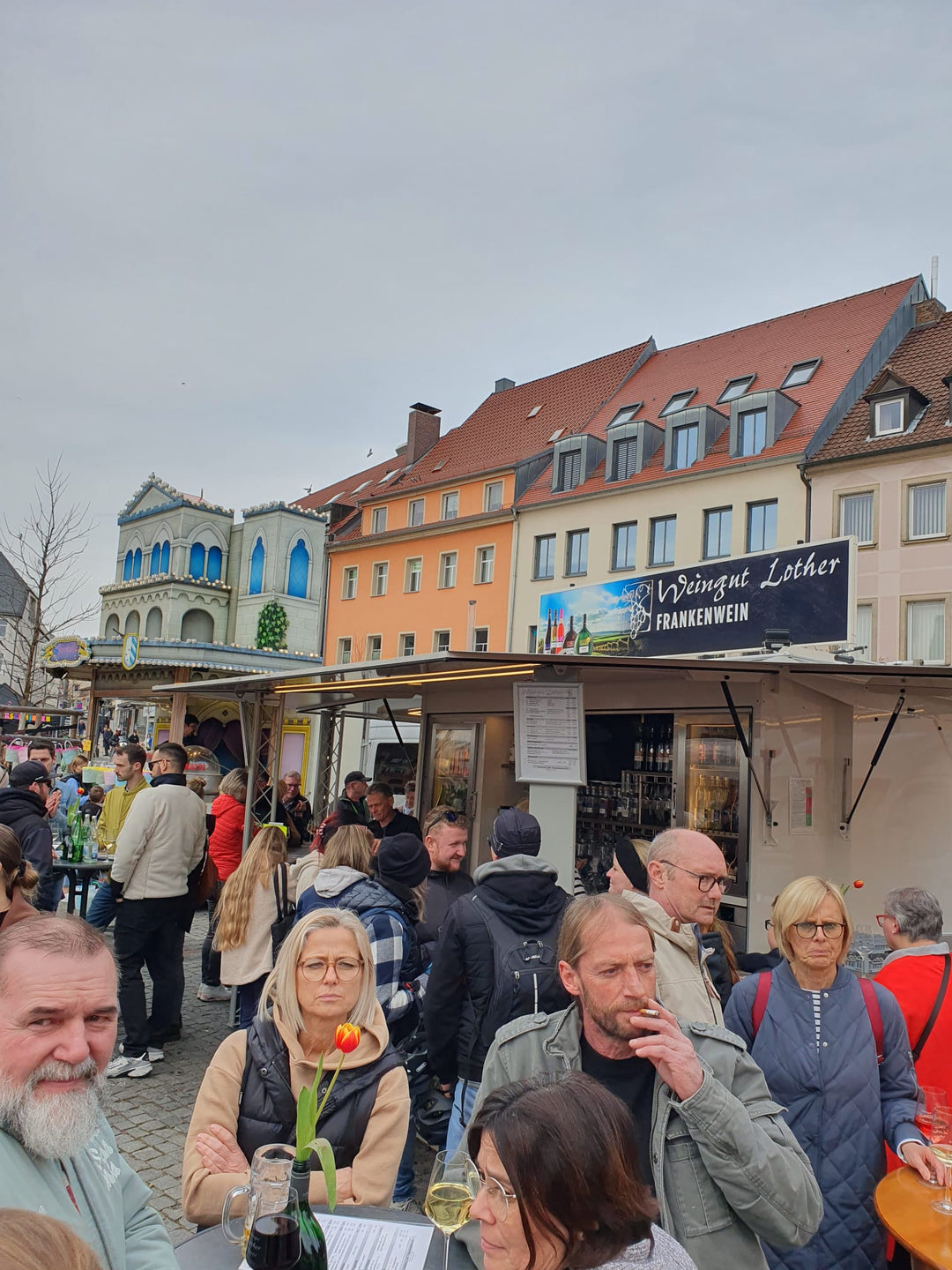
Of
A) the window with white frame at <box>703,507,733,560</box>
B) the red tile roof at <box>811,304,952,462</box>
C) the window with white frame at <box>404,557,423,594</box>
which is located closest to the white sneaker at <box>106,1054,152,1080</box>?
the window with white frame at <box>703,507,733,560</box>

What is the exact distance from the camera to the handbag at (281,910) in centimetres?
518

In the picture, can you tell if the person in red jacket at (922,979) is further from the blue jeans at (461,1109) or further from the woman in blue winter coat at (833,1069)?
the blue jeans at (461,1109)

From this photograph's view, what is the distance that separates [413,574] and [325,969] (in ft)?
100

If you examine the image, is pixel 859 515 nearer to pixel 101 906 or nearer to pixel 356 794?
pixel 356 794

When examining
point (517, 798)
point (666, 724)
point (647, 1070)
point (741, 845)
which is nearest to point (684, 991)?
point (647, 1070)

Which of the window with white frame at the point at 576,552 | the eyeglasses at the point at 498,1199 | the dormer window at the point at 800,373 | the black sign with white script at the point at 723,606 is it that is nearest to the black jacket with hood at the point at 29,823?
the black sign with white script at the point at 723,606

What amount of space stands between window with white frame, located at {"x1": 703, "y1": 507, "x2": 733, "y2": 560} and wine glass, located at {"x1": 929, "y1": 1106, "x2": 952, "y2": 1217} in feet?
73.6

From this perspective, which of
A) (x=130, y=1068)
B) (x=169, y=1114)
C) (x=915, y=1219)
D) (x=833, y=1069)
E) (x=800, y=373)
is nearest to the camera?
(x=915, y=1219)

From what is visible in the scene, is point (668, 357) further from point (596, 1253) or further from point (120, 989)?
point (596, 1253)

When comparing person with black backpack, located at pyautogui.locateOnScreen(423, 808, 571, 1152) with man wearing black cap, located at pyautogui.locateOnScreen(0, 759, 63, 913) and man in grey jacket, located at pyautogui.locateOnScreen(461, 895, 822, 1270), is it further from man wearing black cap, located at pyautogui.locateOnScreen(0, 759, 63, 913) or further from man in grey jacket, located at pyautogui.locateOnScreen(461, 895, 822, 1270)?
man wearing black cap, located at pyautogui.locateOnScreen(0, 759, 63, 913)

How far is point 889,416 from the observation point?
899 inches

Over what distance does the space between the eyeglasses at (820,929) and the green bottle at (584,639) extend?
6.21 meters

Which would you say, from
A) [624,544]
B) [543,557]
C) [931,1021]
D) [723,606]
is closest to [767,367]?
[624,544]

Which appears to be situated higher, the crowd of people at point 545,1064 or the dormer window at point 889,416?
the dormer window at point 889,416
